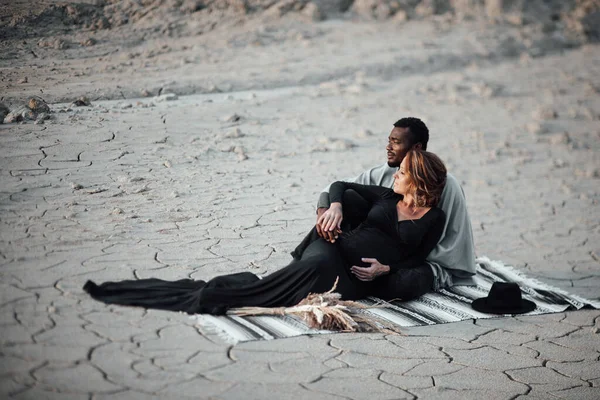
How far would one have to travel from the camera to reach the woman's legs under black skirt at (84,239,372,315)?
13.3ft

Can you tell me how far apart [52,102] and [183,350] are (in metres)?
1.89

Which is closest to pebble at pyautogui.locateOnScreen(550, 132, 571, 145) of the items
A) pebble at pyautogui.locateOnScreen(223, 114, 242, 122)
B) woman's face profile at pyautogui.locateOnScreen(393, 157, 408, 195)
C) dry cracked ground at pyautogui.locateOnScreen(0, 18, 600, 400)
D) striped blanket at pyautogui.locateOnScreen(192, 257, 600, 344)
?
dry cracked ground at pyautogui.locateOnScreen(0, 18, 600, 400)

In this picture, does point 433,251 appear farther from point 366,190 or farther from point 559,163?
point 559,163

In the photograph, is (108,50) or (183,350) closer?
(183,350)

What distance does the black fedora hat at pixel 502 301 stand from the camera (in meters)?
4.60

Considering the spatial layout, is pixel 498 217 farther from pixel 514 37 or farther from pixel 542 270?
pixel 514 37

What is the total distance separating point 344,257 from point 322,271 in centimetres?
27

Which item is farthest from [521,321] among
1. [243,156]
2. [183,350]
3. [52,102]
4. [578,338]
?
[52,102]

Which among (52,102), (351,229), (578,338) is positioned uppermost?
(52,102)

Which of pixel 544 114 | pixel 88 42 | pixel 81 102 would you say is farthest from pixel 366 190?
pixel 544 114

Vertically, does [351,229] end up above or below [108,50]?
below

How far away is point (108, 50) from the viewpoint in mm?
5219

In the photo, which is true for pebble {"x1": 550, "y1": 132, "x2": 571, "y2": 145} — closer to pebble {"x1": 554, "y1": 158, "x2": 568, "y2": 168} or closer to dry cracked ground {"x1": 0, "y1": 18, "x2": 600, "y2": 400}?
dry cracked ground {"x1": 0, "y1": 18, "x2": 600, "y2": 400}

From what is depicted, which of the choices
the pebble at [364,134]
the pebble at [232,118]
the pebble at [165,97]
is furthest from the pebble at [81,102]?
the pebble at [364,134]
